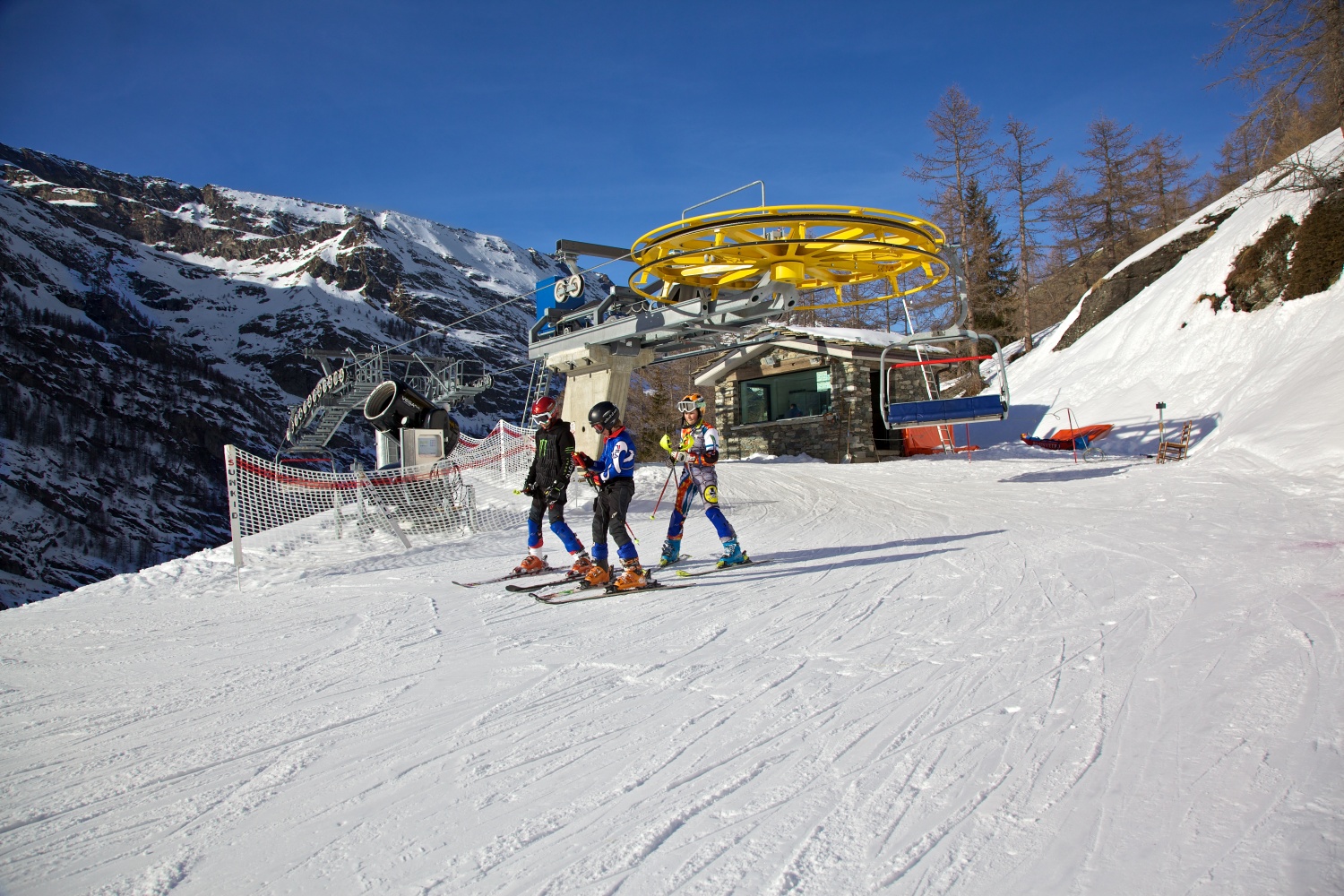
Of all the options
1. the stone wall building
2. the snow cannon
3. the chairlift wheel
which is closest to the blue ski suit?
the chairlift wheel

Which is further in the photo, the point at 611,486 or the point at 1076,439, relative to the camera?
the point at 1076,439

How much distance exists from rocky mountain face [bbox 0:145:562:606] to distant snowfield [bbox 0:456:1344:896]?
82.6 feet

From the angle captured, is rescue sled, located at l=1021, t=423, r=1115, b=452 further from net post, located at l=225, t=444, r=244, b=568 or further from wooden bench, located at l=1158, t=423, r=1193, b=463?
net post, located at l=225, t=444, r=244, b=568

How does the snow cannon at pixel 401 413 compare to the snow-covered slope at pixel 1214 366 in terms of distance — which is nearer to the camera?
the snow-covered slope at pixel 1214 366

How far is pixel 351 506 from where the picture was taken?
11.2 meters

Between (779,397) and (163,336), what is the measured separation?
8454 centimetres

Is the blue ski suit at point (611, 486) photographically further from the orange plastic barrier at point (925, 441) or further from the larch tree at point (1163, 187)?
the larch tree at point (1163, 187)

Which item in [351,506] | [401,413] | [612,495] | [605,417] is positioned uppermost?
[401,413]

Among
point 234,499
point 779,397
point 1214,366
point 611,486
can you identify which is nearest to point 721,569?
point 611,486

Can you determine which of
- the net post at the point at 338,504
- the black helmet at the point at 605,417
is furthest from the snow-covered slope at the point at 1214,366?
the net post at the point at 338,504

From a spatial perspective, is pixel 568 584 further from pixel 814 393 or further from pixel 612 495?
pixel 814 393

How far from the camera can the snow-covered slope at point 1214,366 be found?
1238cm

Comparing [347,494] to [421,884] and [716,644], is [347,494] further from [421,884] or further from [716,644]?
[421,884]

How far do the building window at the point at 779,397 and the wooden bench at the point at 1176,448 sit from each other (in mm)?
10551
